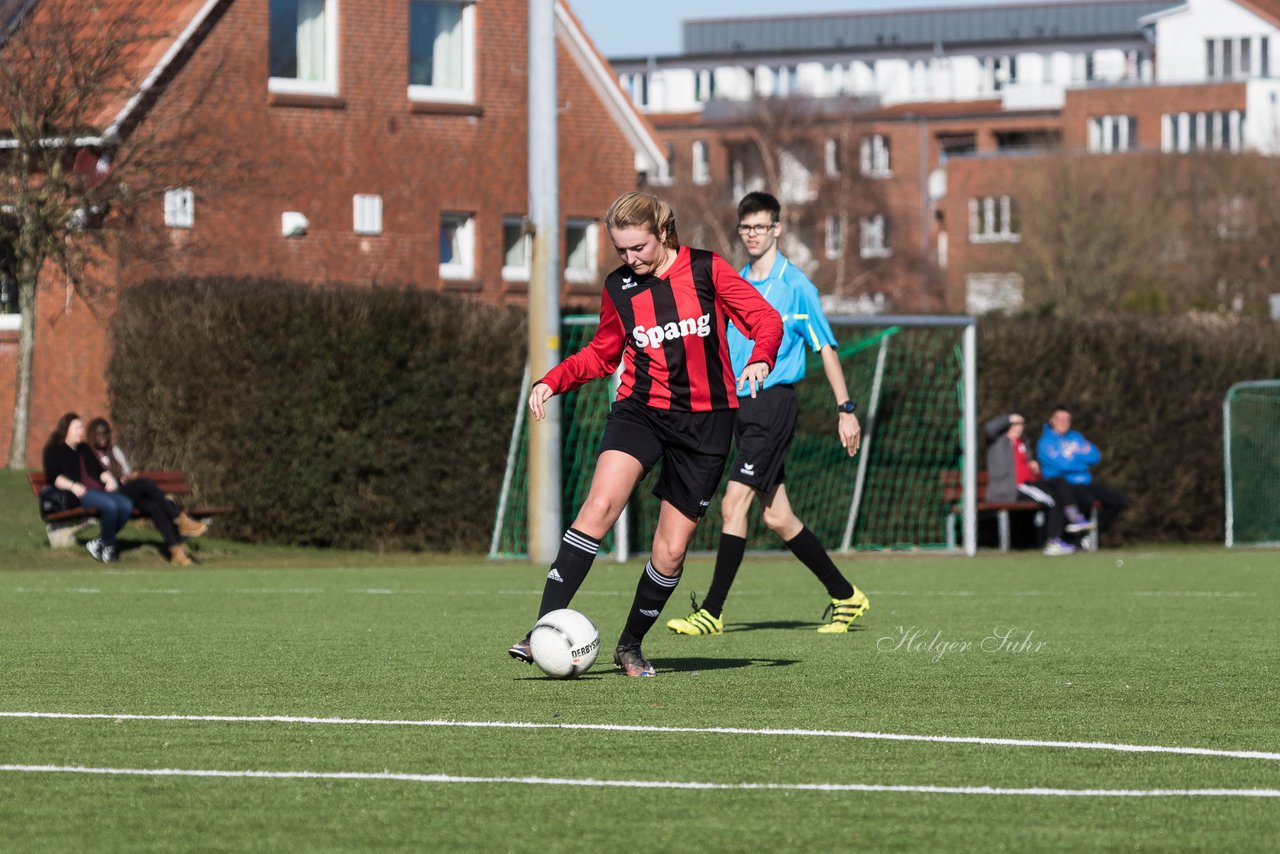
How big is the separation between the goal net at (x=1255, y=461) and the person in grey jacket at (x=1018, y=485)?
303cm

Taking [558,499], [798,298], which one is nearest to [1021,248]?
[558,499]

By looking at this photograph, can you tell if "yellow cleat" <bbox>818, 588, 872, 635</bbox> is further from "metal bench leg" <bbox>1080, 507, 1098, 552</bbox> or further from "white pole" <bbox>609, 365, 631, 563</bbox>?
"metal bench leg" <bbox>1080, 507, 1098, 552</bbox>

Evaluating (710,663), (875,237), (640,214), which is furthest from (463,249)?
(875,237)

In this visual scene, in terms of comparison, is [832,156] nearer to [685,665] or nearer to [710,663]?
[710,663]

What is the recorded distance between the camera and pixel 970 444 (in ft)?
69.5

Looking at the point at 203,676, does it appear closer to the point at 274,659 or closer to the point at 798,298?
the point at 274,659

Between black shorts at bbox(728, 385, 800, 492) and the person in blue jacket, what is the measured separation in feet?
40.9

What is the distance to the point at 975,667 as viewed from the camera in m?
9.11

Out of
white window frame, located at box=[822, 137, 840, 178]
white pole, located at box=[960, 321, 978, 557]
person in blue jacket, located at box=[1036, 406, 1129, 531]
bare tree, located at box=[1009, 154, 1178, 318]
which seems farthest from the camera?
white window frame, located at box=[822, 137, 840, 178]

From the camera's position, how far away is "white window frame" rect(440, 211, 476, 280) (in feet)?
107

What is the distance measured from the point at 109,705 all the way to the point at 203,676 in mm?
1043

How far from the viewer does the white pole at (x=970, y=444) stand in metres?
21.2

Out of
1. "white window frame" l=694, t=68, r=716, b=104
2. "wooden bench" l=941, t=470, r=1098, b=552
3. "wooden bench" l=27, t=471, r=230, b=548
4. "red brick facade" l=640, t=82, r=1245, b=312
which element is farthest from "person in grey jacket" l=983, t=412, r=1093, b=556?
"white window frame" l=694, t=68, r=716, b=104

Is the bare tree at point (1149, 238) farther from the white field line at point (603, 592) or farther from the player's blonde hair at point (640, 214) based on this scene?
the player's blonde hair at point (640, 214)
